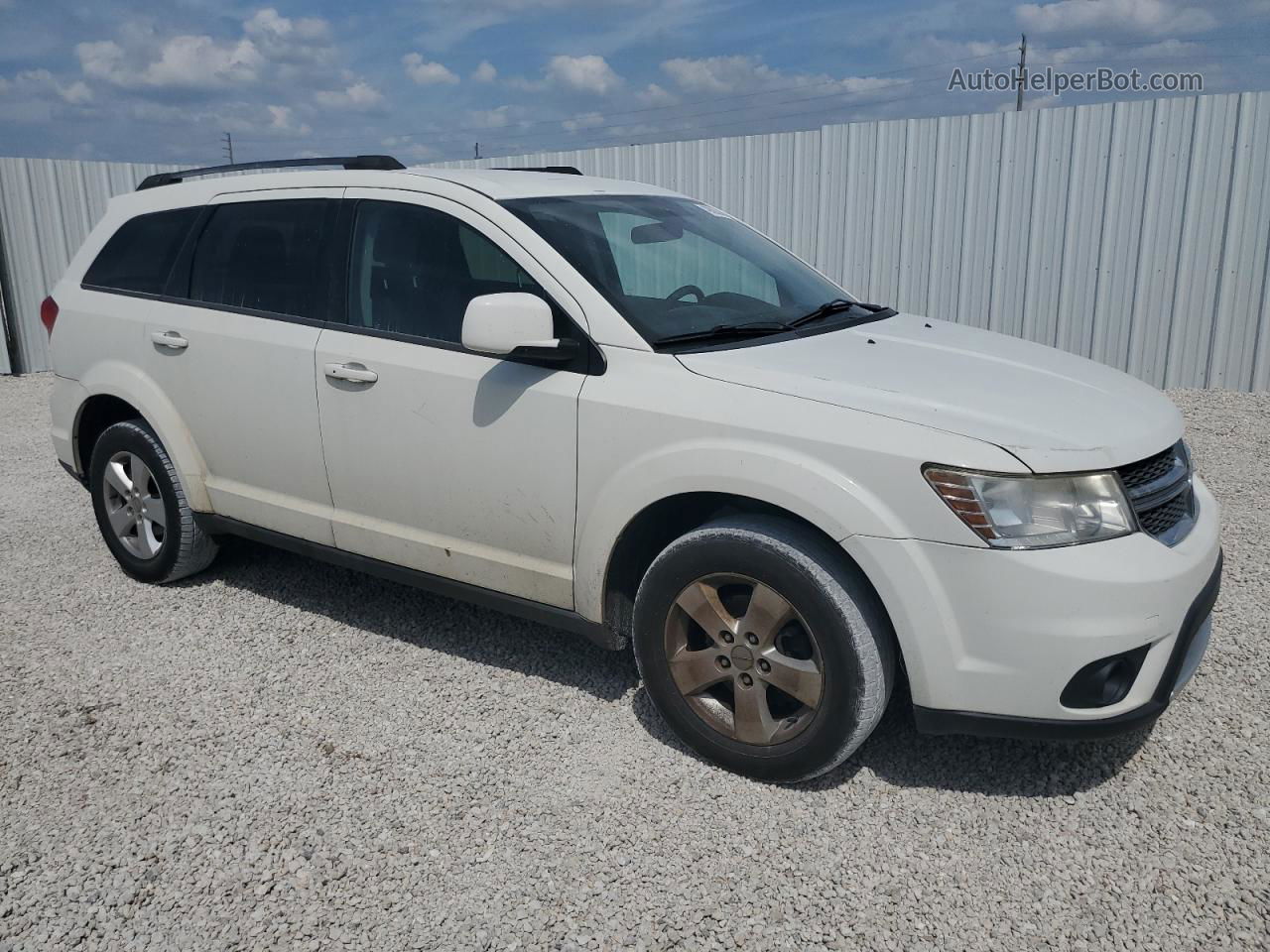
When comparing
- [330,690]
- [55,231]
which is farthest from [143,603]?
[55,231]

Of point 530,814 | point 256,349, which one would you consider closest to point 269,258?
point 256,349

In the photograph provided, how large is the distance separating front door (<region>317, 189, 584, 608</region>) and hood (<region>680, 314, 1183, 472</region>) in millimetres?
626

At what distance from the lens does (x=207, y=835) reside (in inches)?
114

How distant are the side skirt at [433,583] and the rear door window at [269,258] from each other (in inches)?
36.8

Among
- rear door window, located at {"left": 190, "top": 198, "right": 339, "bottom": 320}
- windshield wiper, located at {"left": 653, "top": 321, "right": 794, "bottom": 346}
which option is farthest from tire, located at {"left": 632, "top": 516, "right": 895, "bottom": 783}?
rear door window, located at {"left": 190, "top": 198, "right": 339, "bottom": 320}

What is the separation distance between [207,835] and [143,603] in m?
2.11

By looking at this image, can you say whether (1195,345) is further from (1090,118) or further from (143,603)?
(143,603)

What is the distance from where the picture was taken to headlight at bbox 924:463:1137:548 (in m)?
2.61

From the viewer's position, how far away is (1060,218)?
29.4ft

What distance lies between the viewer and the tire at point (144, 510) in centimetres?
453

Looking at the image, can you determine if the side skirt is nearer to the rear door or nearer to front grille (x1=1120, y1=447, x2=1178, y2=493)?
the rear door

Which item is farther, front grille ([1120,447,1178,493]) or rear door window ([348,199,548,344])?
rear door window ([348,199,548,344])

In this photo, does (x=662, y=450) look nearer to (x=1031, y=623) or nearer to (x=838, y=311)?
(x=1031, y=623)

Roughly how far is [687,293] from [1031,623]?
5.61 feet
